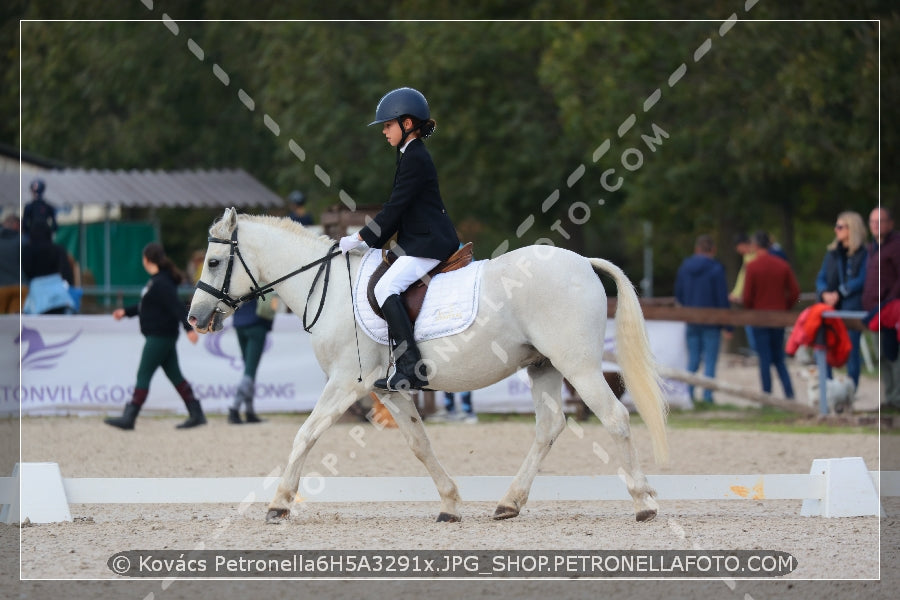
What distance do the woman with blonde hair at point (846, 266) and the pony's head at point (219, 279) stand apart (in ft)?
26.0

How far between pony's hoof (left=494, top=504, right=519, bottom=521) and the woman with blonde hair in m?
7.28

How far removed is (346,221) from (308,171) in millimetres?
15720

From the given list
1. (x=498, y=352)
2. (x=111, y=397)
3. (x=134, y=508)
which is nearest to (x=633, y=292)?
(x=498, y=352)

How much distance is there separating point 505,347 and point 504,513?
1.01 meters

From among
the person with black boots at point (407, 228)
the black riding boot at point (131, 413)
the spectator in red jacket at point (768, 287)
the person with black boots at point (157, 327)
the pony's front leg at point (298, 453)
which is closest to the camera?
the pony's front leg at point (298, 453)

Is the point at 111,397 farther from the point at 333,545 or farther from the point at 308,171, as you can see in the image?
the point at 308,171

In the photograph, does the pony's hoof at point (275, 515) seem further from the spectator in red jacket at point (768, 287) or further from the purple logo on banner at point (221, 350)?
the spectator in red jacket at point (768, 287)

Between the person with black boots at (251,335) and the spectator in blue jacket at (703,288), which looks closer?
the person with black boots at (251,335)

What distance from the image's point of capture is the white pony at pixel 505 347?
7672 millimetres

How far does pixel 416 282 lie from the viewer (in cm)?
792

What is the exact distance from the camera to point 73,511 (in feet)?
28.4

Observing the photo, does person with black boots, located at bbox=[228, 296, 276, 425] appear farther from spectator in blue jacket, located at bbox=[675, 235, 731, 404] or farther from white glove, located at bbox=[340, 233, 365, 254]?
white glove, located at bbox=[340, 233, 365, 254]

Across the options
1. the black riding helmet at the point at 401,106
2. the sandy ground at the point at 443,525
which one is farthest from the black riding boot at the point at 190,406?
the black riding helmet at the point at 401,106

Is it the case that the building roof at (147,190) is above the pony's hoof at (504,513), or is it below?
above
